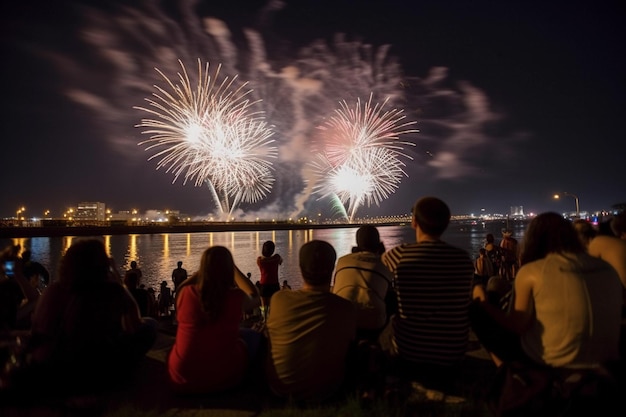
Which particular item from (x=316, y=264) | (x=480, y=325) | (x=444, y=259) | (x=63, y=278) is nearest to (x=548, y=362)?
(x=480, y=325)

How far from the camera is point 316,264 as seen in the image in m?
3.31

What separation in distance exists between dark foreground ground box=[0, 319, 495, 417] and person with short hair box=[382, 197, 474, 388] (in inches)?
12.4

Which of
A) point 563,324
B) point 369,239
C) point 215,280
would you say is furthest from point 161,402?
point 563,324

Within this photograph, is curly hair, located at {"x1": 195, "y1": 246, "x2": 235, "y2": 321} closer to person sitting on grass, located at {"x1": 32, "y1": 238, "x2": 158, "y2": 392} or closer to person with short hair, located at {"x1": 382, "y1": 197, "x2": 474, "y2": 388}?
person sitting on grass, located at {"x1": 32, "y1": 238, "x2": 158, "y2": 392}

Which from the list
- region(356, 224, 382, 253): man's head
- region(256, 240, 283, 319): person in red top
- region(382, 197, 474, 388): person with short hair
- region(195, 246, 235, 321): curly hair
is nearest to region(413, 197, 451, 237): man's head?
region(382, 197, 474, 388): person with short hair

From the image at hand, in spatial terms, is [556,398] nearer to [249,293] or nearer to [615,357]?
[615,357]

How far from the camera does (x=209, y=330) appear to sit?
341cm

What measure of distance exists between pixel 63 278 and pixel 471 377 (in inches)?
162

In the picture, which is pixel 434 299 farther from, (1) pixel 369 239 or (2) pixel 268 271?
(2) pixel 268 271

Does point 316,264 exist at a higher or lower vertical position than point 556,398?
higher

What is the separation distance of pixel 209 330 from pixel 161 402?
37.3 inches

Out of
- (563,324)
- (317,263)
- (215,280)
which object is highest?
(317,263)

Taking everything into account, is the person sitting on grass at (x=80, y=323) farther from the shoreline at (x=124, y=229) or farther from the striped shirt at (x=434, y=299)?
the shoreline at (x=124, y=229)

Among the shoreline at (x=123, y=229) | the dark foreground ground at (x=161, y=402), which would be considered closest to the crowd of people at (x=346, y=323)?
the dark foreground ground at (x=161, y=402)
